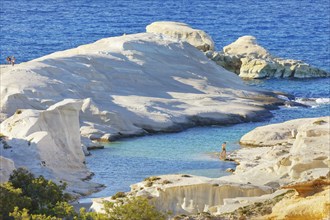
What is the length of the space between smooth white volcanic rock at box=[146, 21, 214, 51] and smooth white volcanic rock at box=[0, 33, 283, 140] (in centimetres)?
1198

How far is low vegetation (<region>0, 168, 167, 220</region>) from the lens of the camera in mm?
44250

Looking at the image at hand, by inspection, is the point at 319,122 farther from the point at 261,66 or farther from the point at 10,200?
the point at 261,66

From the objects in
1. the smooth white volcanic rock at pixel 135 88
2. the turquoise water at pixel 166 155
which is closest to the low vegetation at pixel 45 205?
the turquoise water at pixel 166 155

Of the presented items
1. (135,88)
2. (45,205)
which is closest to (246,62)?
(135,88)

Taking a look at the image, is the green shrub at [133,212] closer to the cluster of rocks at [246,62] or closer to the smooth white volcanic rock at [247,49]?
the cluster of rocks at [246,62]

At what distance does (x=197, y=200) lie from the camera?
6144cm

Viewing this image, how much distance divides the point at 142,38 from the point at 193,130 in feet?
69.7

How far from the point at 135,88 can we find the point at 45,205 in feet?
168

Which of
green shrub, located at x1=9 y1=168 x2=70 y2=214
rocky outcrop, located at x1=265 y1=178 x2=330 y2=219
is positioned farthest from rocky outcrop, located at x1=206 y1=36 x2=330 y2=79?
rocky outcrop, located at x1=265 y1=178 x2=330 y2=219

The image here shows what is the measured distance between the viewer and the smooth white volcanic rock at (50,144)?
220ft

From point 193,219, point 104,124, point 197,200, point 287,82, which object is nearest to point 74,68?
point 104,124

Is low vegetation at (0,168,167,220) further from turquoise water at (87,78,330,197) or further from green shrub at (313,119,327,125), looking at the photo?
green shrub at (313,119,327,125)

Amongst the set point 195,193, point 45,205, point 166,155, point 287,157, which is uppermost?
point 45,205

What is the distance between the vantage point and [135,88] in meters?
100
